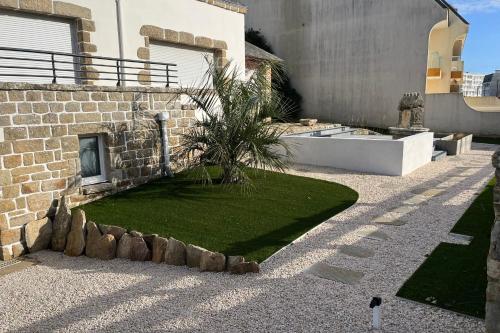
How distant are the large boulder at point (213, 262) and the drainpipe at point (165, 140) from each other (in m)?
4.44

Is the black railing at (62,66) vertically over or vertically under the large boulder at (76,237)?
over

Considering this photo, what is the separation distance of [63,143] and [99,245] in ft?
7.35

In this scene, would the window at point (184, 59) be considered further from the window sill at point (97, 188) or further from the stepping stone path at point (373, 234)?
the stepping stone path at point (373, 234)

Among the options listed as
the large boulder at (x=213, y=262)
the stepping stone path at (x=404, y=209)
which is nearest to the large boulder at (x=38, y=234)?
the large boulder at (x=213, y=262)

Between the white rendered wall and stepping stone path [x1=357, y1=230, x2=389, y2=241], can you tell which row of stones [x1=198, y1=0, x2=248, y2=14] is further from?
stepping stone path [x1=357, y1=230, x2=389, y2=241]

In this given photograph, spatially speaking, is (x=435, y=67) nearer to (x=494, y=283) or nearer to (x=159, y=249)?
(x=159, y=249)

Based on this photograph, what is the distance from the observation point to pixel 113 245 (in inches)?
222

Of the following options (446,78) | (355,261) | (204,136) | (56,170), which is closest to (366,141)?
(204,136)

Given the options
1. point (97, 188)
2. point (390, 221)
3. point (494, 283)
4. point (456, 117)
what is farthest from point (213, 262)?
point (456, 117)

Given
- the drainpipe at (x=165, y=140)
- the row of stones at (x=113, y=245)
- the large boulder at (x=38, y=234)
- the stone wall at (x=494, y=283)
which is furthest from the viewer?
the drainpipe at (x=165, y=140)

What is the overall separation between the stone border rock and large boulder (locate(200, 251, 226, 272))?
215 inches

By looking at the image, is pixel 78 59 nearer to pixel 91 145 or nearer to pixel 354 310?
pixel 91 145

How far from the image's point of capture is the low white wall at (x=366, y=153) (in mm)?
10328

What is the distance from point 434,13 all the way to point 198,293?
21.2 m
